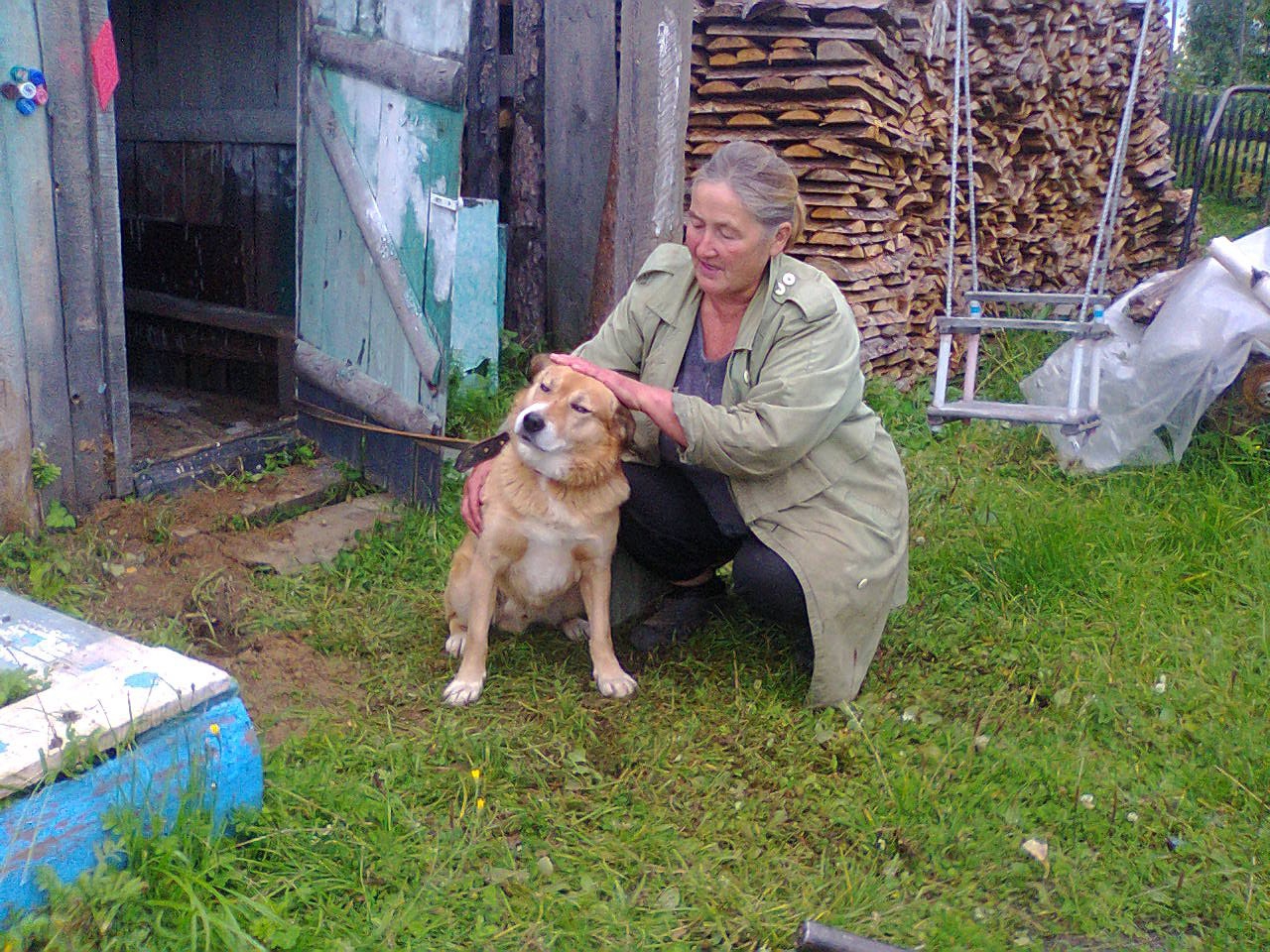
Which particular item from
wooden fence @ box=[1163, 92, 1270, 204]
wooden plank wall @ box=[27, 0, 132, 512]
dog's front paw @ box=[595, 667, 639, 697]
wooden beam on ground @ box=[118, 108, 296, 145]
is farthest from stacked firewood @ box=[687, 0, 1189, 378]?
wooden fence @ box=[1163, 92, 1270, 204]

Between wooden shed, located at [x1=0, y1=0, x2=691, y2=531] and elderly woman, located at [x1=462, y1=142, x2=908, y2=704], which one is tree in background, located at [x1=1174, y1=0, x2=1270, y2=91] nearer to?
wooden shed, located at [x1=0, y1=0, x2=691, y2=531]

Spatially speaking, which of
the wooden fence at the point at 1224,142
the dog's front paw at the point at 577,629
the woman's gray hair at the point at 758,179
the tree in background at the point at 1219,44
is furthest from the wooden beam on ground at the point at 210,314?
the tree in background at the point at 1219,44

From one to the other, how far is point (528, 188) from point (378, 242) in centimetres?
128

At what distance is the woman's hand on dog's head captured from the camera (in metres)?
3.10

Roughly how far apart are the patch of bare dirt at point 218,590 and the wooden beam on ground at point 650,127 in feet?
5.36

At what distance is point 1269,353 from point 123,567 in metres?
4.36

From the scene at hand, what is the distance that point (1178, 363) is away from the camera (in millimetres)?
4422

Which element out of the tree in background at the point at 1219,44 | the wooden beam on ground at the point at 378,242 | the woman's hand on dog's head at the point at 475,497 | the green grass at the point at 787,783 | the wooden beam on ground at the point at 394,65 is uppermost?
the tree in background at the point at 1219,44

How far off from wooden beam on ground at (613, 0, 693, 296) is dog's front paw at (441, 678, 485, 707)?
2023mm

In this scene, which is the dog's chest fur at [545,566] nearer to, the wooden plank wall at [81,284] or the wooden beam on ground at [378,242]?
the wooden beam on ground at [378,242]

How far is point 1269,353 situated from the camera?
13.9ft

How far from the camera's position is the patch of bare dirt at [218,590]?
299 centimetres

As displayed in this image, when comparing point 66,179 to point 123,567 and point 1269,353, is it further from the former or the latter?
point 1269,353

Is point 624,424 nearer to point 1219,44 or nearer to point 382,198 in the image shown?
point 382,198
